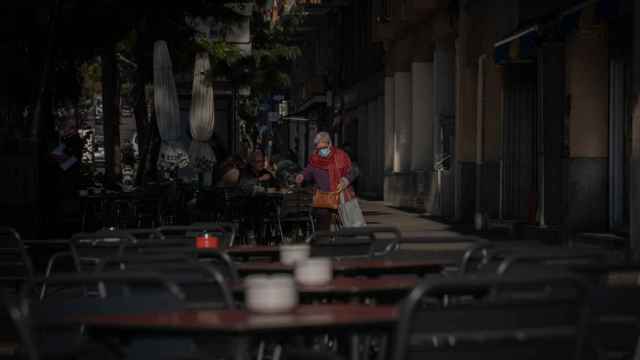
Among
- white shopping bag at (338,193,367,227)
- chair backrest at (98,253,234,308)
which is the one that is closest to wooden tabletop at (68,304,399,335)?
chair backrest at (98,253,234,308)

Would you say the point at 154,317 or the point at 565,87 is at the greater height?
the point at 565,87

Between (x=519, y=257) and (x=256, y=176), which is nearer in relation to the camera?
(x=519, y=257)

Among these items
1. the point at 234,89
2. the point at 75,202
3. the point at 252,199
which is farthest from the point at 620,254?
the point at 234,89

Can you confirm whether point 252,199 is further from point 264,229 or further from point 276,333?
point 276,333

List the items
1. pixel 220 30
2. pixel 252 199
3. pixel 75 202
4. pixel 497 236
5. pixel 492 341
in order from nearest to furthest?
pixel 492 341 → pixel 75 202 → pixel 252 199 → pixel 497 236 → pixel 220 30

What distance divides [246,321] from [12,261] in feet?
17.8

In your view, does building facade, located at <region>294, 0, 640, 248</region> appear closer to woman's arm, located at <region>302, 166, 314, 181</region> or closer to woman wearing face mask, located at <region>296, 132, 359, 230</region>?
woman wearing face mask, located at <region>296, 132, 359, 230</region>

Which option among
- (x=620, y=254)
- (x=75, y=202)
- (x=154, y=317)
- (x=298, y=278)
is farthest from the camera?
(x=75, y=202)

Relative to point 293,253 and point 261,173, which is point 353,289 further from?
point 261,173

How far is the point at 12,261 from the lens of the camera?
1006cm

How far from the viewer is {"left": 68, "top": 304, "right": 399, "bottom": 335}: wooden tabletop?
189 inches

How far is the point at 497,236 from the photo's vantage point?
2502 centimetres

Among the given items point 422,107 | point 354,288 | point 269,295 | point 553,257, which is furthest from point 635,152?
point 422,107

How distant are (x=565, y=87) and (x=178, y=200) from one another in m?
5.77
